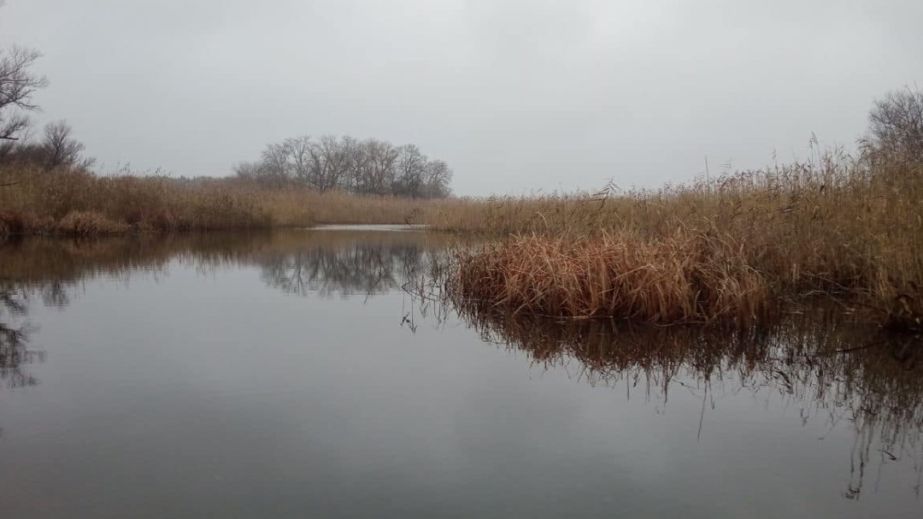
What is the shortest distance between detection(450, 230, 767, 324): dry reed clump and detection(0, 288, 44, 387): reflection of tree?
3.70m

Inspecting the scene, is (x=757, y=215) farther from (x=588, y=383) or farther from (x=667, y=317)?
(x=588, y=383)

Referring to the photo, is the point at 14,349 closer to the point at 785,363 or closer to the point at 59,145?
the point at 785,363

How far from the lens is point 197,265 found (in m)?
9.16

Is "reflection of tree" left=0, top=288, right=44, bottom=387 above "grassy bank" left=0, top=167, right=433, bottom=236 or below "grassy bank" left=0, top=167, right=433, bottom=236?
below

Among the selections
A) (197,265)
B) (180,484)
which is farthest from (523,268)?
(197,265)

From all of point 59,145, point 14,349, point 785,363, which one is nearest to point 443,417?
point 785,363

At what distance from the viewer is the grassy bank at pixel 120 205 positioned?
13781mm

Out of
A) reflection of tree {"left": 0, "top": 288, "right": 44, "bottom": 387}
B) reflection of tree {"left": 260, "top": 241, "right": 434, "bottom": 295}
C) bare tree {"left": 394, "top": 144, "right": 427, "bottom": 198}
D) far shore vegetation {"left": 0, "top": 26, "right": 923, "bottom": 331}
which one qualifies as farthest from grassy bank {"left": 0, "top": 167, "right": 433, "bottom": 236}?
bare tree {"left": 394, "top": 144, "right": 427, "bottom": 198}

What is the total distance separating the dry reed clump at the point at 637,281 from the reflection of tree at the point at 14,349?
370 centimetres

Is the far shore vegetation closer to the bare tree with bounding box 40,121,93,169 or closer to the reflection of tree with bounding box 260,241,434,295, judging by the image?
the reflection of tree with bounding box 260,241,434,295

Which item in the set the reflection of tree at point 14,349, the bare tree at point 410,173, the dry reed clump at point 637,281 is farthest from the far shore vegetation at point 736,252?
the bare tree at point 410,173

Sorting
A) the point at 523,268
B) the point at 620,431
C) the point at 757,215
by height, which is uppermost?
the point at 757,215

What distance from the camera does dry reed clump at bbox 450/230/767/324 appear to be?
475 centimetres

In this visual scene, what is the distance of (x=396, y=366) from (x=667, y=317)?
2400 mm
